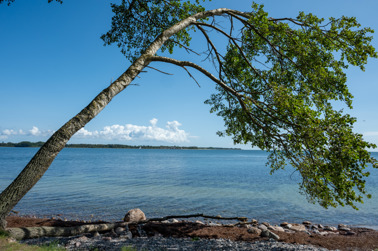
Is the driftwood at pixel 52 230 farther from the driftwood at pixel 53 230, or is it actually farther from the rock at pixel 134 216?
the rock at pixel 134 216

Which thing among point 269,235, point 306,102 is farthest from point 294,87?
point 269,235

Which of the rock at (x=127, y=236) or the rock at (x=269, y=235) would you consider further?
the rock at (x=269, y=235)

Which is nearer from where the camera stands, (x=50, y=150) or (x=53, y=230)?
(x=50, y=150)

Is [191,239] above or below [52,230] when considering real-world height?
below

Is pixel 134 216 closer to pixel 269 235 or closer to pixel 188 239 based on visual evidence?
pixel 188 239

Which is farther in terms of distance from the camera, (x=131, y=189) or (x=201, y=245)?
(x=131, y=189)

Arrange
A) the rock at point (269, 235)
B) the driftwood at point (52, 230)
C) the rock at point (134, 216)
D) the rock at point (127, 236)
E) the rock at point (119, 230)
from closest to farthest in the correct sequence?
1. the driftwood at point (52, 230)
2. the rock at point (127, 236)
3. the rock at point (119, 230)
4. the rock at point (269, 235)
5. the rock at point (134, 216)

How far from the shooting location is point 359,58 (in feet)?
31.9

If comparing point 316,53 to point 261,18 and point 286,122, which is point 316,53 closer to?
point 261,18

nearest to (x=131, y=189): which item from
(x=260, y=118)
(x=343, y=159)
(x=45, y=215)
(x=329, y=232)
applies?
(x=45, y=215)

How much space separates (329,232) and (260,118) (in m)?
11.0

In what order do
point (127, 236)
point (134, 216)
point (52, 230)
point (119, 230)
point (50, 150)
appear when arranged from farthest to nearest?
point (134, 216) → point (119, 230) → point (127, 236) → point (52, 230) → point (50, 150)

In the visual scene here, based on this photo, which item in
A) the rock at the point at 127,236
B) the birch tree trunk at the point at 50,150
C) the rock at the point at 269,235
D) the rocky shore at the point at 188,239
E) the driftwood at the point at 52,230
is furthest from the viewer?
the rock at the point at 269,235

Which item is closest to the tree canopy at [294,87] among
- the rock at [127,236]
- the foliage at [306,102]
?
the foliage at [306,102]
